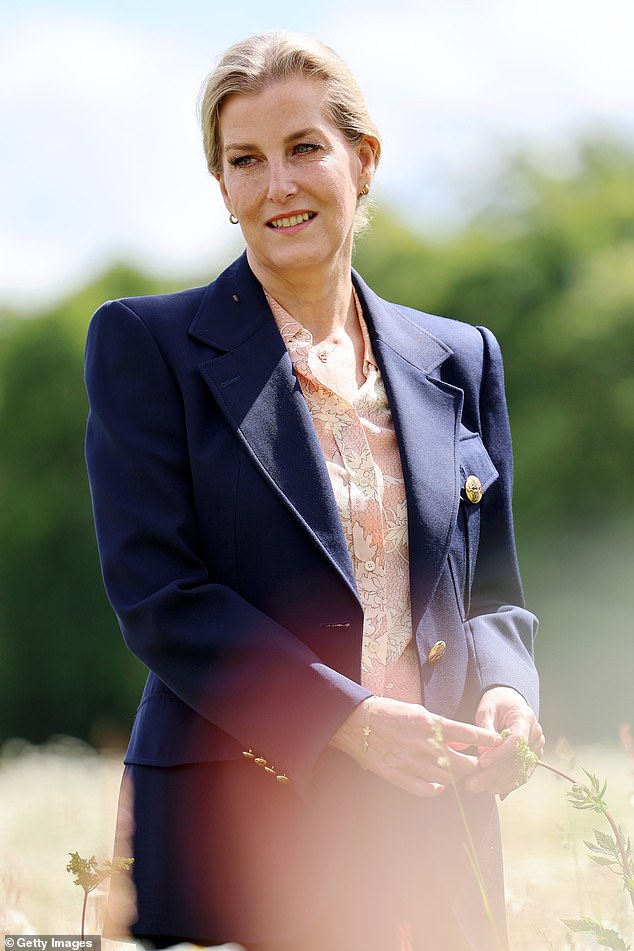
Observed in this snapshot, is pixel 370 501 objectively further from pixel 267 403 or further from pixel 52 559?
pixel 52 559

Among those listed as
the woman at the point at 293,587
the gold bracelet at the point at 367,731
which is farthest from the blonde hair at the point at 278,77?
the gold bracelet at the point at 367,731

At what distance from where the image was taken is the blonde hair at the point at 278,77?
262 cm

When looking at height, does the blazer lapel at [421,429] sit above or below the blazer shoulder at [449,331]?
below

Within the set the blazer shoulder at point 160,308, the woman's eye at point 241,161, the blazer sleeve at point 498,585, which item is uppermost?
the woman's eye at point 241,161

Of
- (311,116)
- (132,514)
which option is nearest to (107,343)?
(132,514)

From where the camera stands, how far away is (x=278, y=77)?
2.61m

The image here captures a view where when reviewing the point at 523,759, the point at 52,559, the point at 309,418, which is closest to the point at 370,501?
the point at 309,418

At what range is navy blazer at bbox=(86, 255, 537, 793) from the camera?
2.34m

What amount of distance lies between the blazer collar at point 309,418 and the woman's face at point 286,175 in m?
0.14

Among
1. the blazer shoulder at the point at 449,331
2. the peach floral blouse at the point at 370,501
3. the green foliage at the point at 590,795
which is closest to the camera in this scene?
the green foliage at the point at 590,795

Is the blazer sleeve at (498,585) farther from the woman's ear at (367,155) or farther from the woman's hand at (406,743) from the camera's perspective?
the woman's ear at (367,155)

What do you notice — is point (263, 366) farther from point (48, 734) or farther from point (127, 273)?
point (127, 273)

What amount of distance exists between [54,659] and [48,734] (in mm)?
923

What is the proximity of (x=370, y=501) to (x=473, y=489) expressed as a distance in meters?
0.33
